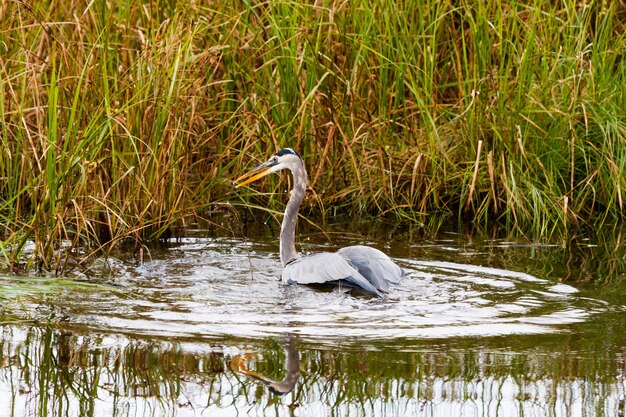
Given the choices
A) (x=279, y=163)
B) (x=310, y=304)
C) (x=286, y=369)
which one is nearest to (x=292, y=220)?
(x=279, y=163)

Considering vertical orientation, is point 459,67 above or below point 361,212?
above

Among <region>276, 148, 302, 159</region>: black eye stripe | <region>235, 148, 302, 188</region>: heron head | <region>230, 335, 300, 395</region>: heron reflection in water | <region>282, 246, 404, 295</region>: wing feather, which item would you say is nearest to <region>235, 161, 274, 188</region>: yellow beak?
<region>235, 148, 302, 188</region>: heron head

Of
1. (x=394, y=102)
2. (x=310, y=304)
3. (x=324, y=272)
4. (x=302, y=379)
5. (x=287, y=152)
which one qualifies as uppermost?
(x=394, y=102)

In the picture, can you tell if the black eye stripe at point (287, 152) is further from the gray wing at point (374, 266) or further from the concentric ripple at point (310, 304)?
the gray wing at point (374, 266)

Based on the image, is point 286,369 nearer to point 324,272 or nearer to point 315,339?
point 315,339

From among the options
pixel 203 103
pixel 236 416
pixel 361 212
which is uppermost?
pixel 203 103

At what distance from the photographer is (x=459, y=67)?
9117mm

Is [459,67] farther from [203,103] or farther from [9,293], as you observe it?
[9,293]

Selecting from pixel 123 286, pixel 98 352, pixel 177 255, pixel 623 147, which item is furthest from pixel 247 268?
pixel 623 147

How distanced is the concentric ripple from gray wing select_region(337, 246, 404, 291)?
0.26 feet

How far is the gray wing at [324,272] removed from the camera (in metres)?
6.79

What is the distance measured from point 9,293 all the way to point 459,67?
428 centimetres

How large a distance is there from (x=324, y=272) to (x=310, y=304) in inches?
18.4

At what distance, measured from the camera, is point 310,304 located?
21.3 ft
